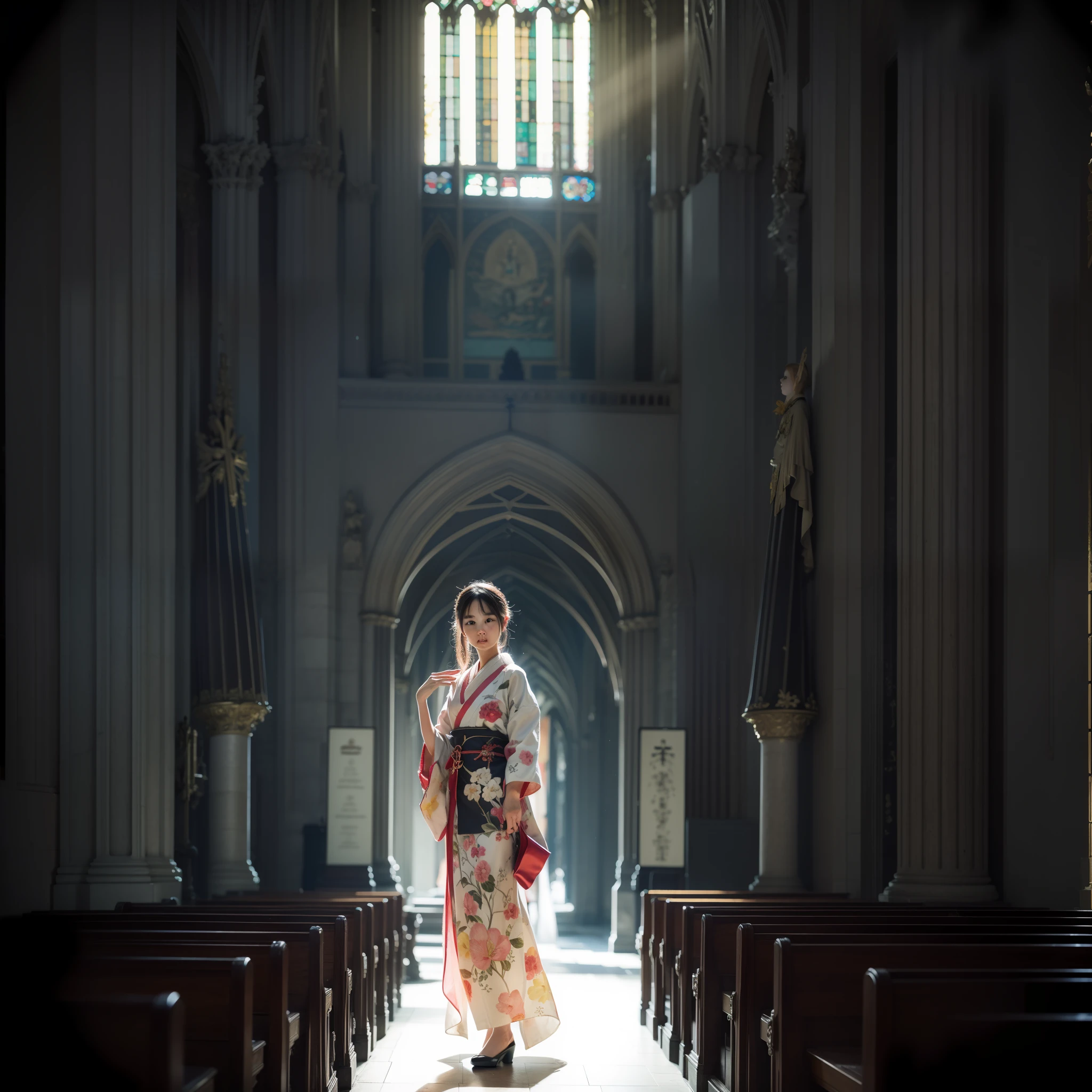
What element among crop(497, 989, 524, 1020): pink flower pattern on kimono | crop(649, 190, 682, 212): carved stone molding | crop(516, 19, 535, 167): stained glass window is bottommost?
crop(497, 989, 524, 1020): pink flower pattern on kimono

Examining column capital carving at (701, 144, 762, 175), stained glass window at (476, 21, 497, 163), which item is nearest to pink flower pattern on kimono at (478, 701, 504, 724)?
column capital carving at (701, 144, 762, 175)

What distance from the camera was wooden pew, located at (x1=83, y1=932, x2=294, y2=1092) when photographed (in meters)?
4.66

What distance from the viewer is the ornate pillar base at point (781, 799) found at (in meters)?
10.4

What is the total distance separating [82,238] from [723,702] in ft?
32.9

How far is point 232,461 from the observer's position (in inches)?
495

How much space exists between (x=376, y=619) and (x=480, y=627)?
12346 mm

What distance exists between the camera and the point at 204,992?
4199 millimetres

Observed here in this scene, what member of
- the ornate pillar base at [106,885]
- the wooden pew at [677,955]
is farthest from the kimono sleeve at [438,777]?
the ornate pillar base at [106,885]

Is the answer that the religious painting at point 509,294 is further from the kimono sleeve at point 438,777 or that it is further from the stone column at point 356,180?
the kimono sleeve at point 438,777

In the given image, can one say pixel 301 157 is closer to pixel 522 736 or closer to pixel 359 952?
pixel 359 952

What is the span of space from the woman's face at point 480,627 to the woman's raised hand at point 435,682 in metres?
0.18

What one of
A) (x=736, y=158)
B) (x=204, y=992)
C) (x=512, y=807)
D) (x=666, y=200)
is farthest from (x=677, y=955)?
(x=666, y=200)

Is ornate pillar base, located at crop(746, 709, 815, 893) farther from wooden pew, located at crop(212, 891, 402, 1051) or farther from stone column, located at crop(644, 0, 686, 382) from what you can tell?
stone column, located at crop(644, 0, 686, 382)

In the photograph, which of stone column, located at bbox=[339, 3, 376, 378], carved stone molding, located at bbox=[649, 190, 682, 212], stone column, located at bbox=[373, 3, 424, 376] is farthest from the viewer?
stone column, located at bbox=[373, 3, 424, 376]
